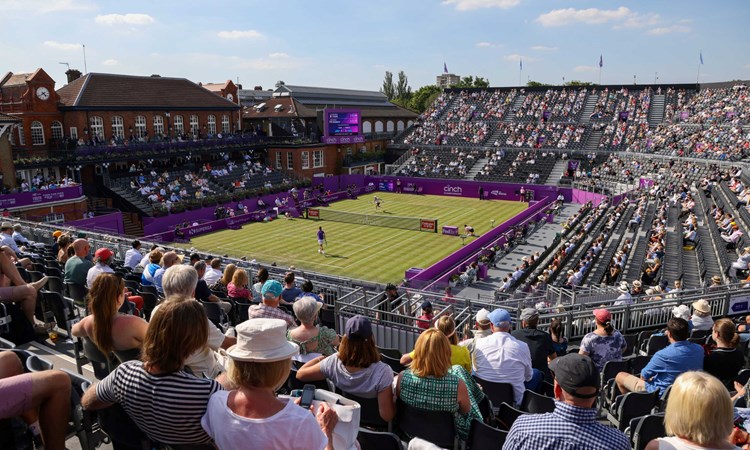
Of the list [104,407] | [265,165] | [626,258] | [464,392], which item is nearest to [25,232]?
[104,407]

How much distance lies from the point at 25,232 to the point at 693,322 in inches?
797

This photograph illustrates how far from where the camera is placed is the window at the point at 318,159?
5600cm

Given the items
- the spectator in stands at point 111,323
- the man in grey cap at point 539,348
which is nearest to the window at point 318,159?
the man in grey cap at point 539,348

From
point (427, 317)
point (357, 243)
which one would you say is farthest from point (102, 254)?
point (357, 243)

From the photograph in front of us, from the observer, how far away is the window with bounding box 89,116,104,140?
40.4 m

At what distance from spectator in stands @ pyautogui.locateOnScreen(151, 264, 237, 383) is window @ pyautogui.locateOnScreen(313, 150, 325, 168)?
51.1 metres

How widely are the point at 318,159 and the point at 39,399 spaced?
175 ft

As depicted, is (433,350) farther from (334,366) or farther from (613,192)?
(613,192)

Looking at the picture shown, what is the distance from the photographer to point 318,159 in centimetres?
5650

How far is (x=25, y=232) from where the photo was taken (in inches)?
746

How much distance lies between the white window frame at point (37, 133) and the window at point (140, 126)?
742 cm

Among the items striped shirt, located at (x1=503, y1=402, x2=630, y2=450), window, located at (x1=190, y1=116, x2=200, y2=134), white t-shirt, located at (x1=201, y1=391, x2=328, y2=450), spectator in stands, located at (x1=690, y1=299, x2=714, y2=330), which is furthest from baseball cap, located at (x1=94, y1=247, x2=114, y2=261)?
window, located at (x1=190, y1=116, x2=200, y2=134)

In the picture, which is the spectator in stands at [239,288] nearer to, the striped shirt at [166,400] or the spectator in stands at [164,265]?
the spectator in stands at [164,265]

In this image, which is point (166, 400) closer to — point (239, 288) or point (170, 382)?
point (170, 382)
